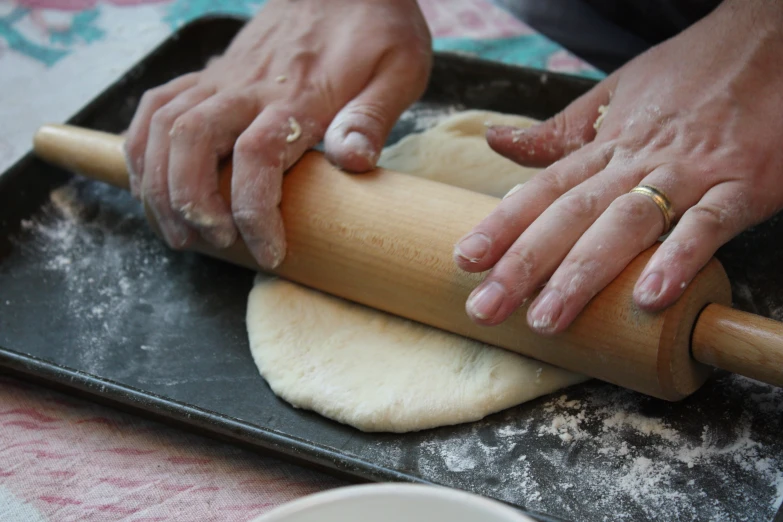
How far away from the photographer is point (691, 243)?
117 cm

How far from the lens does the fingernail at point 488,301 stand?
119cm

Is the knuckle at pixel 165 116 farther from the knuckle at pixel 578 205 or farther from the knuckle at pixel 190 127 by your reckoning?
the knuckle at pixel 578 205

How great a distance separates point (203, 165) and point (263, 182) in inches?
4.8

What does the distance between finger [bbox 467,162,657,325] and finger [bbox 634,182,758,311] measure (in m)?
0.12

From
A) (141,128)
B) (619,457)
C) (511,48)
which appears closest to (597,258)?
(619,457)

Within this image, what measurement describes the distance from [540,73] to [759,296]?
0.78 m

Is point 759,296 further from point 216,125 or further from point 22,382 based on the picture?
point 22,382

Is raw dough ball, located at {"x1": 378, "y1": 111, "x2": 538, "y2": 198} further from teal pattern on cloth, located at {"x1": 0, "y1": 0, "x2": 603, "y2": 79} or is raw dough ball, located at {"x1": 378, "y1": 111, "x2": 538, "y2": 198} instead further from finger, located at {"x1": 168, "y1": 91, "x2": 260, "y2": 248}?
teal pattern on cloth, located at {"x1": 0, "y1": 0, "x2": 603, "y2": 79}

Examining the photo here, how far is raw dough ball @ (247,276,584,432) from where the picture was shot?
1.27 m

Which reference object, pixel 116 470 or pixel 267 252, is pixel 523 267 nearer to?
pixel 267 252

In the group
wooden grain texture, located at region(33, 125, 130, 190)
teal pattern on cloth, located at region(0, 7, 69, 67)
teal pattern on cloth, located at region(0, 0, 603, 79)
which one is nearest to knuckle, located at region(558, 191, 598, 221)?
wooden grain texture, located at region(33, 125, 130, 190)

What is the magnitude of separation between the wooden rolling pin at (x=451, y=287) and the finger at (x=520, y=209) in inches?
2.8

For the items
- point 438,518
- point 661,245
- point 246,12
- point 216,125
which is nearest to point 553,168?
point 661,245

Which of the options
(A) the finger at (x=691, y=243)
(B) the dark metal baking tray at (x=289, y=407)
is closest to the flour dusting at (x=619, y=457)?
(B) the dark metal baking tray at (x=289, y=407)
